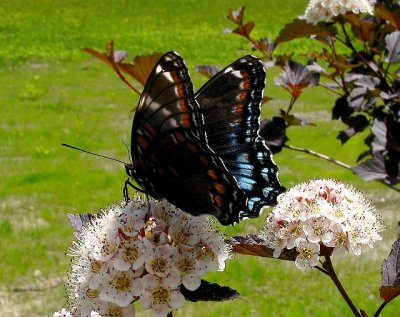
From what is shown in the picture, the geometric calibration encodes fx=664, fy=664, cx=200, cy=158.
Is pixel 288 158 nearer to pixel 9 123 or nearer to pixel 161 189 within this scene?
pixel 9 123

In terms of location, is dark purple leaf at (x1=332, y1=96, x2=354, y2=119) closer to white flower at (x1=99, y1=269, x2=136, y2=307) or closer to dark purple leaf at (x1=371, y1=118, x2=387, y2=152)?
dark purple leaf at (x1=371, y1=118, x2=387, y2=152)

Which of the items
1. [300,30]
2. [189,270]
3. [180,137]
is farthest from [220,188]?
[300,30]

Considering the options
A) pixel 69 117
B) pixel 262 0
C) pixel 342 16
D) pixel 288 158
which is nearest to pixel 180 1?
pixel 262 0

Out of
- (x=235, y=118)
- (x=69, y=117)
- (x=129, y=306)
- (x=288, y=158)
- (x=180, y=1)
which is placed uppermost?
(x=235, y=118)

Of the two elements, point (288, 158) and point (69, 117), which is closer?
point (288, 158)

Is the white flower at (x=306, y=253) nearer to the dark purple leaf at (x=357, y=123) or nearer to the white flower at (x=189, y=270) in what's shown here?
the white flower at (x=189, y=270)

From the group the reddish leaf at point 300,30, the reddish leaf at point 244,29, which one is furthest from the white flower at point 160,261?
the reddish leaf at point 244,29
